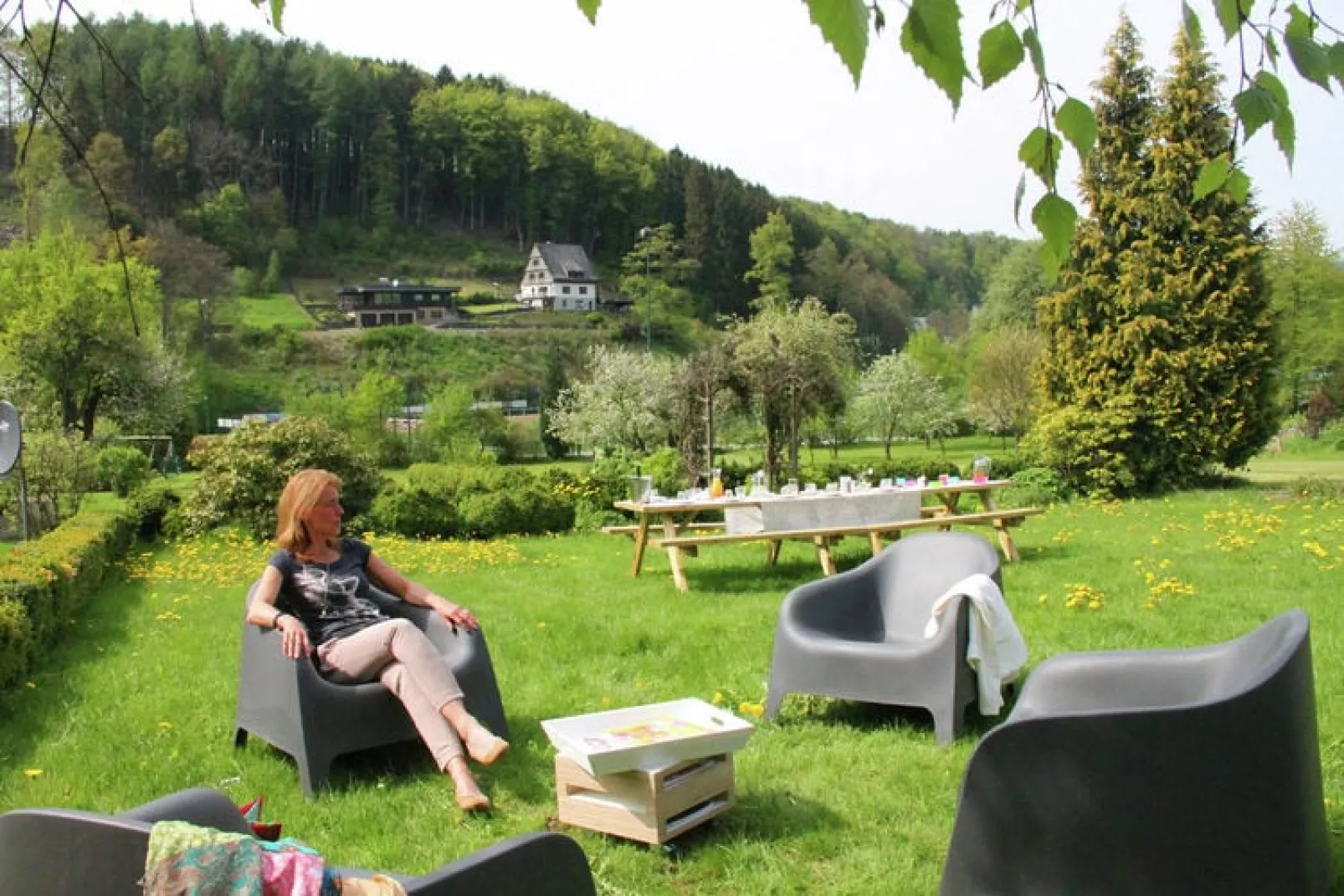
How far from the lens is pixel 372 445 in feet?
108

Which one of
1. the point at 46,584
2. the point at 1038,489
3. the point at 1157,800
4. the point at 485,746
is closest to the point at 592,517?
the point at 1038,489

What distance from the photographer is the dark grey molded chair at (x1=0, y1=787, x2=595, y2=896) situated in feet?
6.19

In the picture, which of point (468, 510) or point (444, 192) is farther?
point (444, 192)

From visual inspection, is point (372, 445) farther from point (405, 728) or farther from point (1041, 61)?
point (1041, 61)

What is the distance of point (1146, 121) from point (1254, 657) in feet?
56.6

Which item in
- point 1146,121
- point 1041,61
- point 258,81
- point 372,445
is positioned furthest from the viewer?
point 258,81

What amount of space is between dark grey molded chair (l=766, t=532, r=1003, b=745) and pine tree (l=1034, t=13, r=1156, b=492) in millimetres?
12539

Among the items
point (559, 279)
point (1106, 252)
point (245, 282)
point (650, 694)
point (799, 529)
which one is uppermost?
point (559, 279)

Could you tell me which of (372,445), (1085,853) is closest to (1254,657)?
(1085,853)

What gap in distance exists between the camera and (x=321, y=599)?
4.74m

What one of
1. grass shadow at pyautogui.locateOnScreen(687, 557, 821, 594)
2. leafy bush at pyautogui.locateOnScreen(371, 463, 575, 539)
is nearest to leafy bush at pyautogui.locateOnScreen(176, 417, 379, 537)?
leafy bush at pyautogui.locateOnScreen(371, 463, 575, 539)

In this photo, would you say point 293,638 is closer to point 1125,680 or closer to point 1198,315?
point 1125,680

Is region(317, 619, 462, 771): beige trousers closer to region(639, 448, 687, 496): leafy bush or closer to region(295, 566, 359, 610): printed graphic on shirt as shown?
region(295, 566, 359, 610): printed graphic on shirt

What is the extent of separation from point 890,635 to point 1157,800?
9.24 feet
